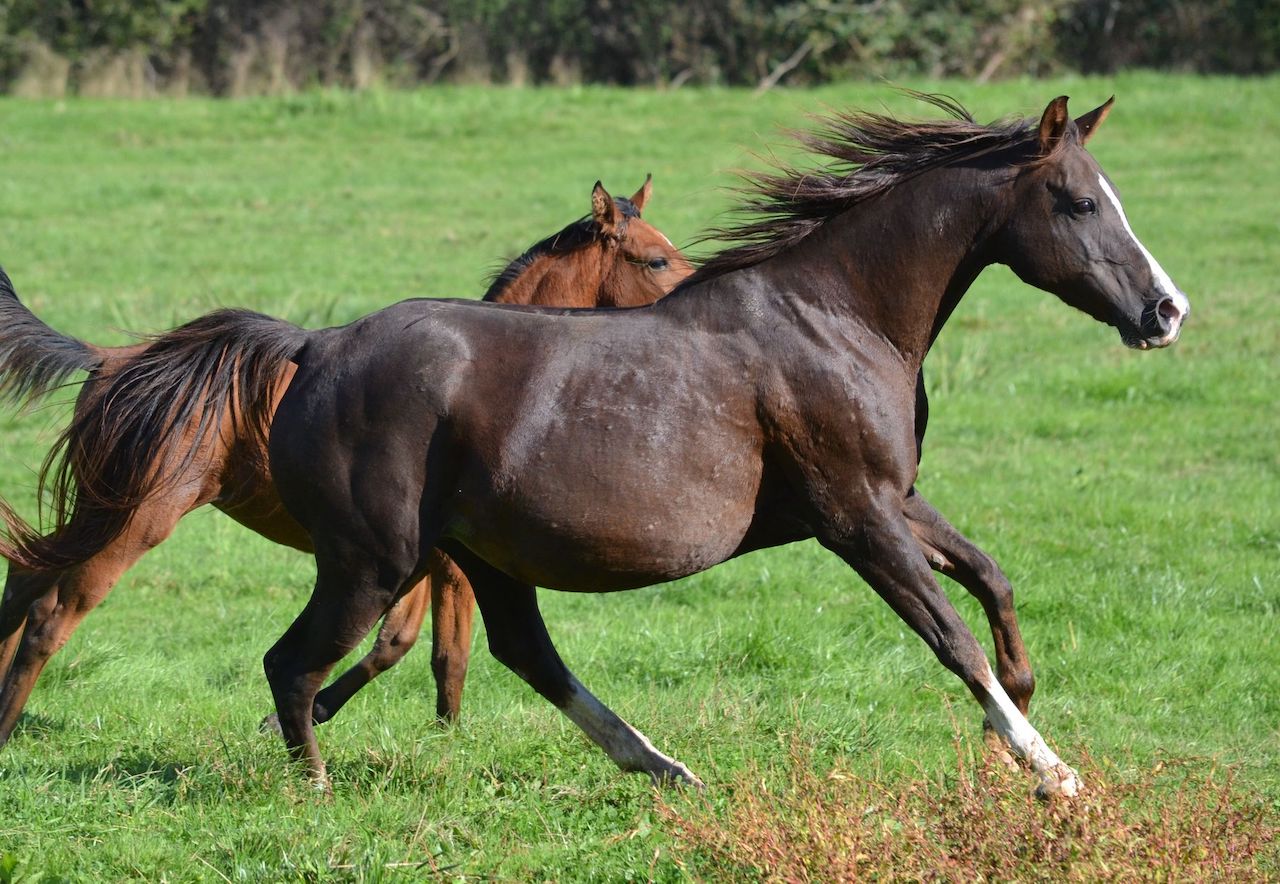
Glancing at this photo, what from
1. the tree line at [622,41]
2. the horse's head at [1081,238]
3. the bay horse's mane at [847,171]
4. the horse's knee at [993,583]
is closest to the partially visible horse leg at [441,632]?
the bay horse's mane at [847,171]

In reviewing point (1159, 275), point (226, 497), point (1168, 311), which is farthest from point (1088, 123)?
point (226, 497)

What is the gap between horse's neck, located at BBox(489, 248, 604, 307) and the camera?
20.7 ft

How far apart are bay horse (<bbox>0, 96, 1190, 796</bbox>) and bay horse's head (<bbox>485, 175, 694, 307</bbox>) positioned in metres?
1.46

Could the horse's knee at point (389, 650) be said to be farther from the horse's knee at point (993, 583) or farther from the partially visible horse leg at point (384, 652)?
the horse's knee at point (993, 583)

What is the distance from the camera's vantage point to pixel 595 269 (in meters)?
6.39

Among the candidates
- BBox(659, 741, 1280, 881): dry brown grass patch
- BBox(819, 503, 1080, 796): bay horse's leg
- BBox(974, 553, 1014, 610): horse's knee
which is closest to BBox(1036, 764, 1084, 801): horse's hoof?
BBox(659, 741, 1280, 881): dry brown grass patch

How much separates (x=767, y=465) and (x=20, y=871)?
2.36 meters

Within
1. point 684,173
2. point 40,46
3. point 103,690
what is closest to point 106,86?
point 40,46

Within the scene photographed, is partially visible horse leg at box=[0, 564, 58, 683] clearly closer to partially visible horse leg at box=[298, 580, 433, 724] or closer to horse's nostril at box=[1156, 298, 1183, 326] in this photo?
partially visible horse leg at box=[298, 580, 433, 724]

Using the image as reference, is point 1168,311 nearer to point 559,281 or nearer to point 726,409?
point 726,409

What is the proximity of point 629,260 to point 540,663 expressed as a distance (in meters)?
2.02

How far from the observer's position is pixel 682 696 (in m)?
6.03

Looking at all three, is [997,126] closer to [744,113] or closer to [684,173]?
[684,173]

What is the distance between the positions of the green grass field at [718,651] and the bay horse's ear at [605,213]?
0.68 meters
